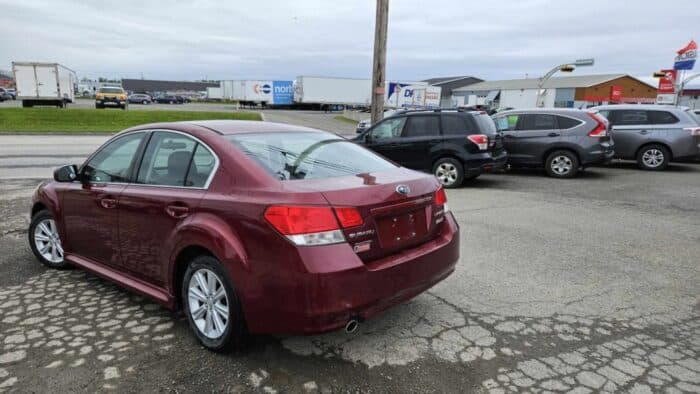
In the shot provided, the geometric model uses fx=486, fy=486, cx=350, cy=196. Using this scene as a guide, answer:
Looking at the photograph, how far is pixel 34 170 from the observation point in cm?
1107

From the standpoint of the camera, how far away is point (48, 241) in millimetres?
4801

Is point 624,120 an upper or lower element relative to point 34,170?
upper

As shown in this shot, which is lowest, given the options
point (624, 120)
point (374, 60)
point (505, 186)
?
point (505, 186)

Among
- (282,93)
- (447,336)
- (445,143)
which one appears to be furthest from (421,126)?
(282,93)

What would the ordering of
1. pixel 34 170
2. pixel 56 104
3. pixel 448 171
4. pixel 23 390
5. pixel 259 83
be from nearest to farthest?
pixel 23 390, pixel 448 171, pixel 34 170, pixel 56 104, pixel 259 83

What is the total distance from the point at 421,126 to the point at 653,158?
710 cm

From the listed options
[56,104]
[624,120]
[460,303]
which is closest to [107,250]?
[460,303]

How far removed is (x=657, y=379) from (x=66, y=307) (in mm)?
4270

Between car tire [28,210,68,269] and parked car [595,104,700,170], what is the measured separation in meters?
13.4

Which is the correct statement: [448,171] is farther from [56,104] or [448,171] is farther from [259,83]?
[259,83]

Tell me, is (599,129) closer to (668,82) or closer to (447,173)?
(447,173)

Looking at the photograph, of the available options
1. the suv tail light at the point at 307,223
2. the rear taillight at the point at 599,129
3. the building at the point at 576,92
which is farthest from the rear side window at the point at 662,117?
the building at the point at 576,92

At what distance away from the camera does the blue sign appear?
56.8m

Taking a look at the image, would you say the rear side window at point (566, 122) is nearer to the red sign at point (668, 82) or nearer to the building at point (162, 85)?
the red sign at point (668, 82)
